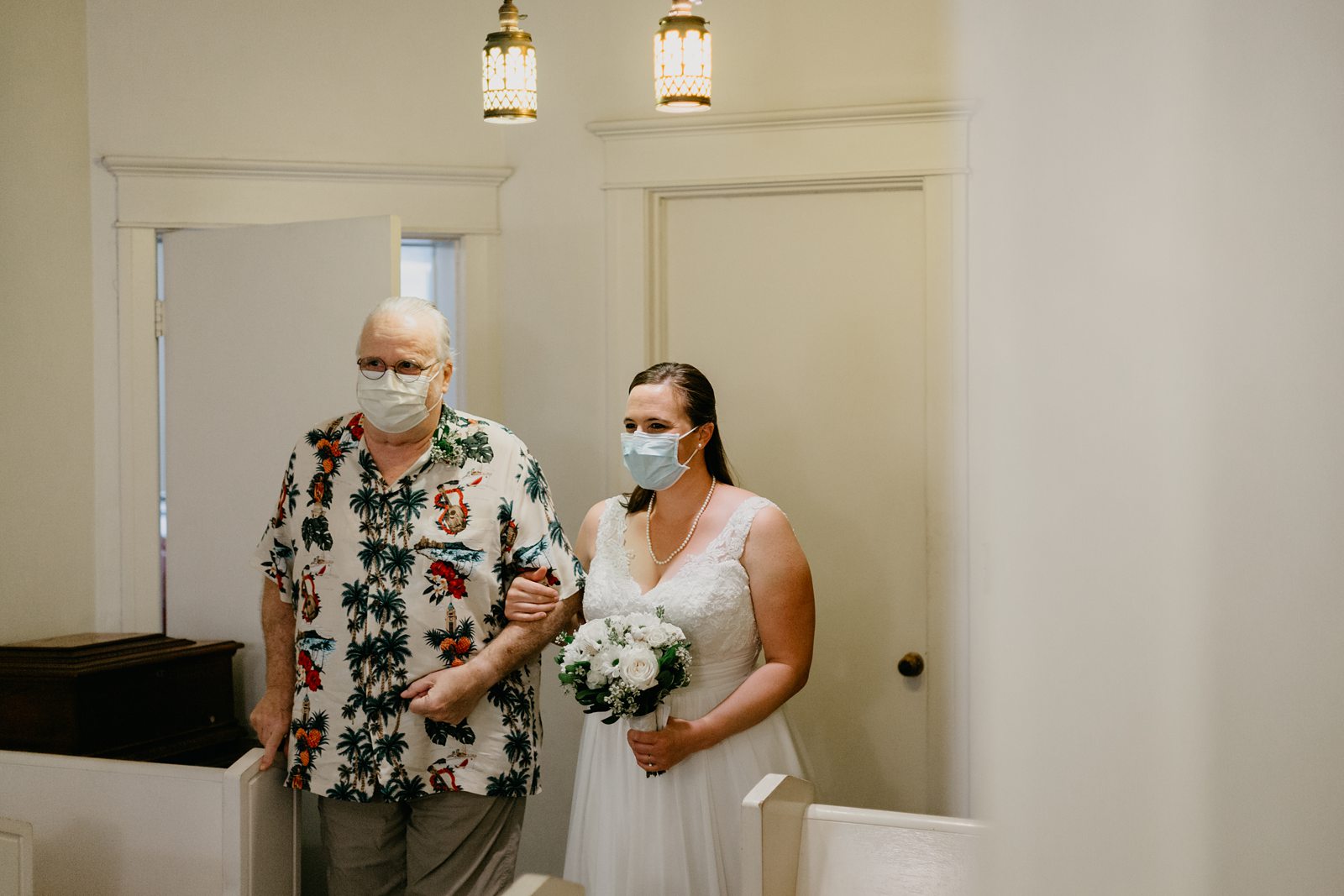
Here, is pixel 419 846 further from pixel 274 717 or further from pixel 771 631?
pixel 771 631

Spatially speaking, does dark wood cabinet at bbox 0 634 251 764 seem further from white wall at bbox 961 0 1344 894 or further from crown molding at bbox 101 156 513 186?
white wall at bbox 961 0 1344 894

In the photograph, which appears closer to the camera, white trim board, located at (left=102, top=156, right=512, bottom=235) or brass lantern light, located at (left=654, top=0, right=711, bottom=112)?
brass lantern light, located at (left=654, top=0, right=711, bottom=112)

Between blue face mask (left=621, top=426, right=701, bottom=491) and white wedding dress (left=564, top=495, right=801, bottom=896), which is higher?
blue face mask (left=621, top=426, right=701, bottom=491)

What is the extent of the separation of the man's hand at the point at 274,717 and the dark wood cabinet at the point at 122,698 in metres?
0.66

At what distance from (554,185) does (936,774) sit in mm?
2056

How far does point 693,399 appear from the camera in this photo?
252cm

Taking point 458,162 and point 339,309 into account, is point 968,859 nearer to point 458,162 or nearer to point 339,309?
point 339,309

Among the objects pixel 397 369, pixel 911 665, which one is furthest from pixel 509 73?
pixel 911 665

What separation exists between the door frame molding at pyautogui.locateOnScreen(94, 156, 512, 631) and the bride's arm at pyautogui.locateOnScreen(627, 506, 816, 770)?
64.0 inches

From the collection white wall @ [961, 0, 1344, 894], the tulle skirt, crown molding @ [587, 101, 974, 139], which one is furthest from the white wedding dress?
white wall @ [961, 0, 1344, 894]

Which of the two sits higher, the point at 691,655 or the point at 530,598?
the point at 530,598

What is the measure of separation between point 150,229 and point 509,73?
50.2 inches

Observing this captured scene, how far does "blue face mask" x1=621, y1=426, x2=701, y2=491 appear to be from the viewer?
96.8 inches

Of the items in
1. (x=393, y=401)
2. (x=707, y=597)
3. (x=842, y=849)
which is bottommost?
(x=842, y=849)
